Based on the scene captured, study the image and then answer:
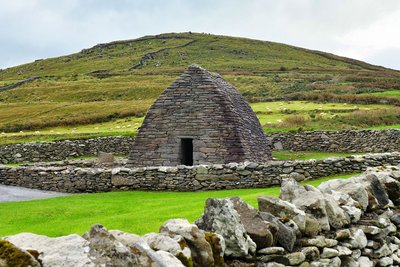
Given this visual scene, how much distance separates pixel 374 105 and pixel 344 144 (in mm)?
18452

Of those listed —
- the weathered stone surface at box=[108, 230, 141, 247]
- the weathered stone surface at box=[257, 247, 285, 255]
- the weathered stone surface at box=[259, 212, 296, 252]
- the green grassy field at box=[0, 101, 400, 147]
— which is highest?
the green grassy field at box=[0, 101, 400, 147]

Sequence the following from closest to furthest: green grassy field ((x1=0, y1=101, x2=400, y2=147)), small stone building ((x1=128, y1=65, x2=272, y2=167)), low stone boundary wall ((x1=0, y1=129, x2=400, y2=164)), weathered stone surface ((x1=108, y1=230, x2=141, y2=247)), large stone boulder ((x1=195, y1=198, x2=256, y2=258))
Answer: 1. weathered stone surface ((x1=108, y1=230, x2=141, y2=247))
2. large stone boulder ((x1=195, y1=198, x2=256, y2=258))
3. small stone building ((x1=128, y1=65, x2=272, y2=167))
4. low stone boundary wall ((x1=0, y1=129, x2=400, y2=164))
5. green grassy field ((x1=0, y1=101, x2=400, y2=147))

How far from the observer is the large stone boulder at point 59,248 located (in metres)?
3.55

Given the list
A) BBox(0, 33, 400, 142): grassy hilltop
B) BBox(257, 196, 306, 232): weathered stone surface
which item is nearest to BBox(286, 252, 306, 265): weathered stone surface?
BBox(257, 196, 306, 232): weathered stone surface

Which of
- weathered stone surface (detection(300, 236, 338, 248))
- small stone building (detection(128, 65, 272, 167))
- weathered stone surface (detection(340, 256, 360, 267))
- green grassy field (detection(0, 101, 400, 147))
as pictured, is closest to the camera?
weathered stone surface (detection(300, 236, 338, 248))

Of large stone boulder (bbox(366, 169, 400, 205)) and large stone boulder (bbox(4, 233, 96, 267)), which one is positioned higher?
large stone boulder (bbox(4, 233, 96, 267))

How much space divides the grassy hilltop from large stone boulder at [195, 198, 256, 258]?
3942cm

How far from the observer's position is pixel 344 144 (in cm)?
3403

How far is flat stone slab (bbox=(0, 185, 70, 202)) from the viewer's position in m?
17.1

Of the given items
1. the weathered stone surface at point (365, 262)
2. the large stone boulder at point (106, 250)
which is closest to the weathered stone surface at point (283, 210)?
the weathered stone surface at point (365, 262)

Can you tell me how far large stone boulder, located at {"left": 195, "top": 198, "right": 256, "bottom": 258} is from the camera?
4.80 m

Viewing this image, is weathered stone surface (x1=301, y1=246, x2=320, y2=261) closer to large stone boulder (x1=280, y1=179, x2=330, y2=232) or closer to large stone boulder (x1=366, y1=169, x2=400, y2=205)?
large stone boulder (x1=280, y1=179, x2=330, y2=232)

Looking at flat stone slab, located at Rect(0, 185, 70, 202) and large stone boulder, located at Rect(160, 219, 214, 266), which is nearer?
large stone boulder, located at Rect(160, 219, 214, 266)

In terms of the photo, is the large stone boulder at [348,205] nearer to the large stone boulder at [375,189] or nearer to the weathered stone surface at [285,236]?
the large stone boulder at [375,189]
